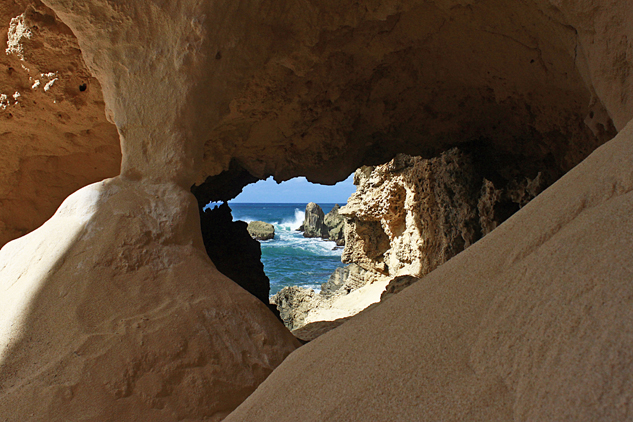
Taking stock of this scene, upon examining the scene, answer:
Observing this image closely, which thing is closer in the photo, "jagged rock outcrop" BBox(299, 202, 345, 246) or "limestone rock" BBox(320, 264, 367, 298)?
"limestone rock" BBox(320, 264, 367, 298)

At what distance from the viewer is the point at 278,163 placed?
4.05 metres

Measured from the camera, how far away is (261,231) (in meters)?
24.6

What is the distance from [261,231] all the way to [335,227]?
218 inches

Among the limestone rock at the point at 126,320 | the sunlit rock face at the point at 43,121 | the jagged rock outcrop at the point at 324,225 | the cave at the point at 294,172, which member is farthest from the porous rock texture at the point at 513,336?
the jagged rock outcrop at the point at 324,225

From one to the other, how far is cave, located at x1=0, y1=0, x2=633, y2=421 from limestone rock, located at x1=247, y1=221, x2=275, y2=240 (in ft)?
67.1

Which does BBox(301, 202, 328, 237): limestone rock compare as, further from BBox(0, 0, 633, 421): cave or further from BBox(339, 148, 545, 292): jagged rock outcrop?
BBox(0, 0, 633, 421): cave

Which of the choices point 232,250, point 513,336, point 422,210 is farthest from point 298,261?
point 513,336

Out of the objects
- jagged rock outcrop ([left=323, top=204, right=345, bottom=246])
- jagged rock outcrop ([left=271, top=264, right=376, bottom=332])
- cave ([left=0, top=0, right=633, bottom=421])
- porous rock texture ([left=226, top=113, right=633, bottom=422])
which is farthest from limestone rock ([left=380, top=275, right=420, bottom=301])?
jagged rock outcrop ([left=323, top=204, right=345, bottom=246])

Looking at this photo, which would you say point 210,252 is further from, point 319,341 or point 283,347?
point 319,341

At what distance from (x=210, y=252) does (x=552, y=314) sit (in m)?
4.74

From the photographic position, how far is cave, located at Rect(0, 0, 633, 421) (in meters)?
0.72

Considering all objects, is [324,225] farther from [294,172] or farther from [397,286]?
[294,172]

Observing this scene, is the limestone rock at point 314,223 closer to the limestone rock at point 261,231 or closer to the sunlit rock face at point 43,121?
the limestone rock at point 261,231

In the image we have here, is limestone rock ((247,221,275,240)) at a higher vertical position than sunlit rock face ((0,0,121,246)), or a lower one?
higher
